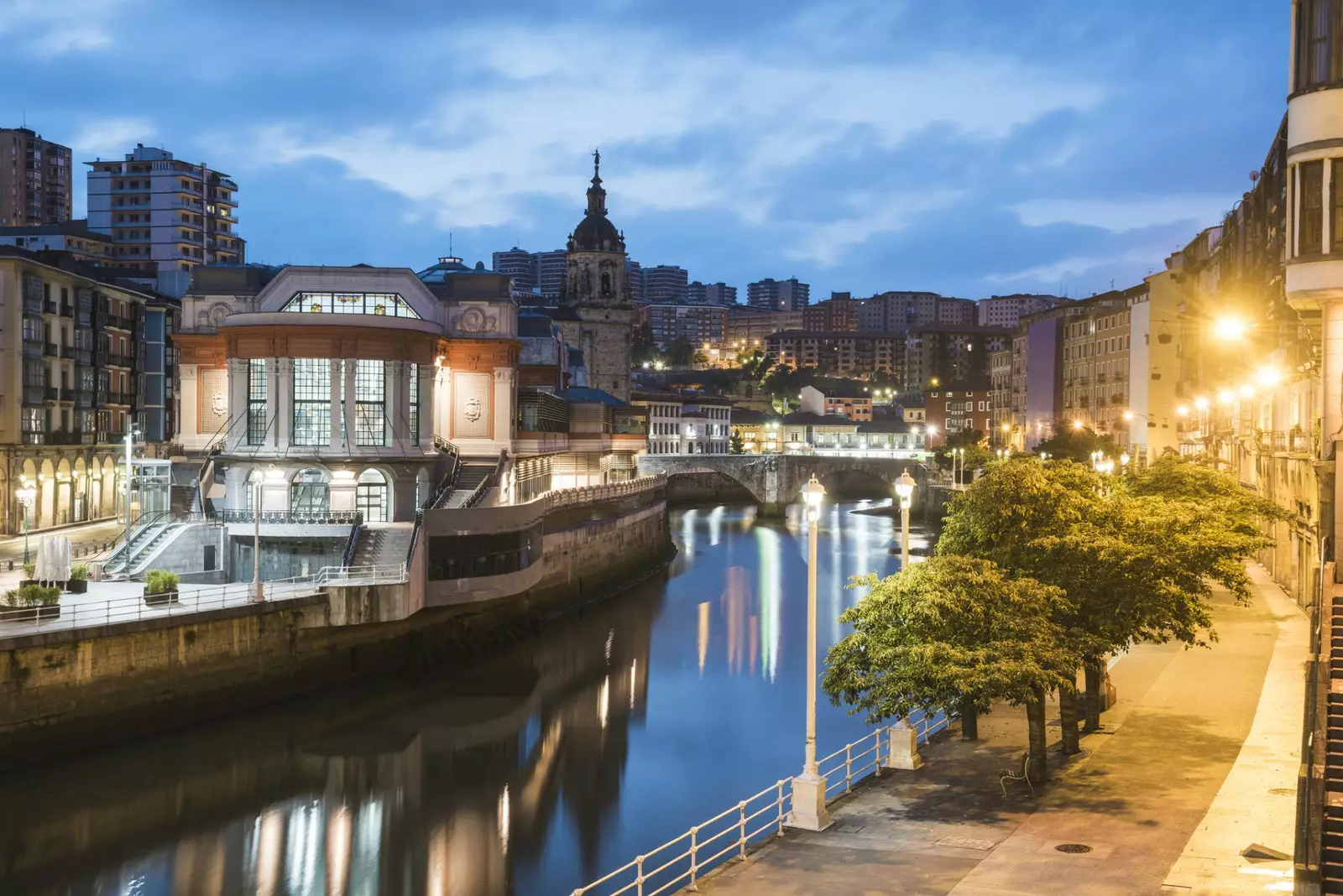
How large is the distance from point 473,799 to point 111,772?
9723 mm

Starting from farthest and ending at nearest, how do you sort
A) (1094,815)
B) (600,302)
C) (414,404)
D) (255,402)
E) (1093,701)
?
(600,302), (414,404), (255,402), (1093,701), (1094,815)

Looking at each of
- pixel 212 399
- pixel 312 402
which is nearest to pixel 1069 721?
pixel 312 402

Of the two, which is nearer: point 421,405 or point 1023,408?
point 421,405

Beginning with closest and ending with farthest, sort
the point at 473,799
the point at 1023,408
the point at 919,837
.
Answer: the point at 919,837, the point at 473,799, the point at 1023,408

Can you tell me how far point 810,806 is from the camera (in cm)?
2373

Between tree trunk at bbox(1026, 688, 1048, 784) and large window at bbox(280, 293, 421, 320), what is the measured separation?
A: 41.7 metres

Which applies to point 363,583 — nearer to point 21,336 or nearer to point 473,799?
point 473,799

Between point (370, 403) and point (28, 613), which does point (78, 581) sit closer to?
point (28, 613)

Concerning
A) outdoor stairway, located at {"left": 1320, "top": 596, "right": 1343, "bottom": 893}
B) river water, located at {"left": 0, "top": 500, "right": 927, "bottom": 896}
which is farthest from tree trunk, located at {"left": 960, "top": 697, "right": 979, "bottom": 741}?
outdoor stairway, located at {"left": 1320, "top": 596, "right": 1343, "bottom": 893}

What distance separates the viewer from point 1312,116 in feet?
86.5

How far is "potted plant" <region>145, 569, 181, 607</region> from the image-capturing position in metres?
41.2

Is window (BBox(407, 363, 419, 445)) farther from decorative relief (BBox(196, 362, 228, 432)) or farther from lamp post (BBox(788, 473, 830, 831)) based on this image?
lamp post (BBox(788, 473, 830, 831))

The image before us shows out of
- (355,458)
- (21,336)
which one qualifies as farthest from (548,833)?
(21,336)

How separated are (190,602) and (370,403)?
18.9m
